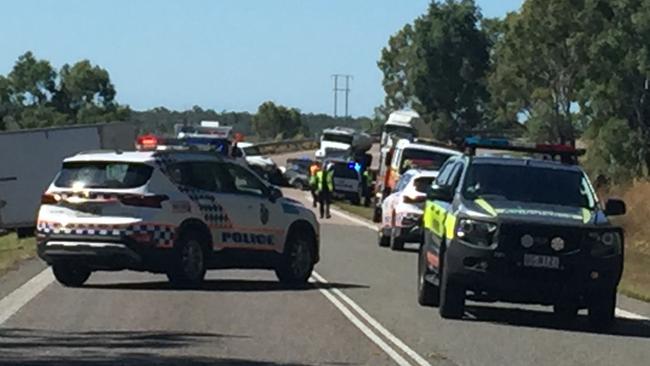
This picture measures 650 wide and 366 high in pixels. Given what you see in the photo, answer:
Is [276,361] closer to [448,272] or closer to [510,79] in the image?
[448,272]

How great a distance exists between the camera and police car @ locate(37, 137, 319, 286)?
21.3 m

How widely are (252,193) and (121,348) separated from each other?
8.34 m

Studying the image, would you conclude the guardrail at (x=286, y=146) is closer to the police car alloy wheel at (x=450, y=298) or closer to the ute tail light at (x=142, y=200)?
the ute tail light at (x=142, y=200)

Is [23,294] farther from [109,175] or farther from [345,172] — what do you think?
[345,172]

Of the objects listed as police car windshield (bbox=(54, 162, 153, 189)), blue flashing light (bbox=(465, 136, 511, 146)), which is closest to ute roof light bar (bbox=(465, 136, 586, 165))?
blue flashing light (bbox=(465, 136, 511, 146))

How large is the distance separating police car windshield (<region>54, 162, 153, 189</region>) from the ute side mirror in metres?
4.38

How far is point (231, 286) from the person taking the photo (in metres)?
22.3

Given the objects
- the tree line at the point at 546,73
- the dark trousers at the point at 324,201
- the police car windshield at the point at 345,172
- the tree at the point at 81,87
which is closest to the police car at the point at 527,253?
the dark trousers at the point at 324,201

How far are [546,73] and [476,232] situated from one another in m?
65.3

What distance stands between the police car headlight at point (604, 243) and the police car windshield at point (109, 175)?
21.2 feet

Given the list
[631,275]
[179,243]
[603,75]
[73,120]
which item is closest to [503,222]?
[179,243]

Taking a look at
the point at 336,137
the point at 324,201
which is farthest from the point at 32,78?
the point at 324,201

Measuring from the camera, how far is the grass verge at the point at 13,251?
28.1m

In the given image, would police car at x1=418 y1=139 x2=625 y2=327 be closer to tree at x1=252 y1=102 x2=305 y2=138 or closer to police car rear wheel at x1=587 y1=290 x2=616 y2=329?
police car rear wheel at x1=587 y1=290 x2=616 y2=329
